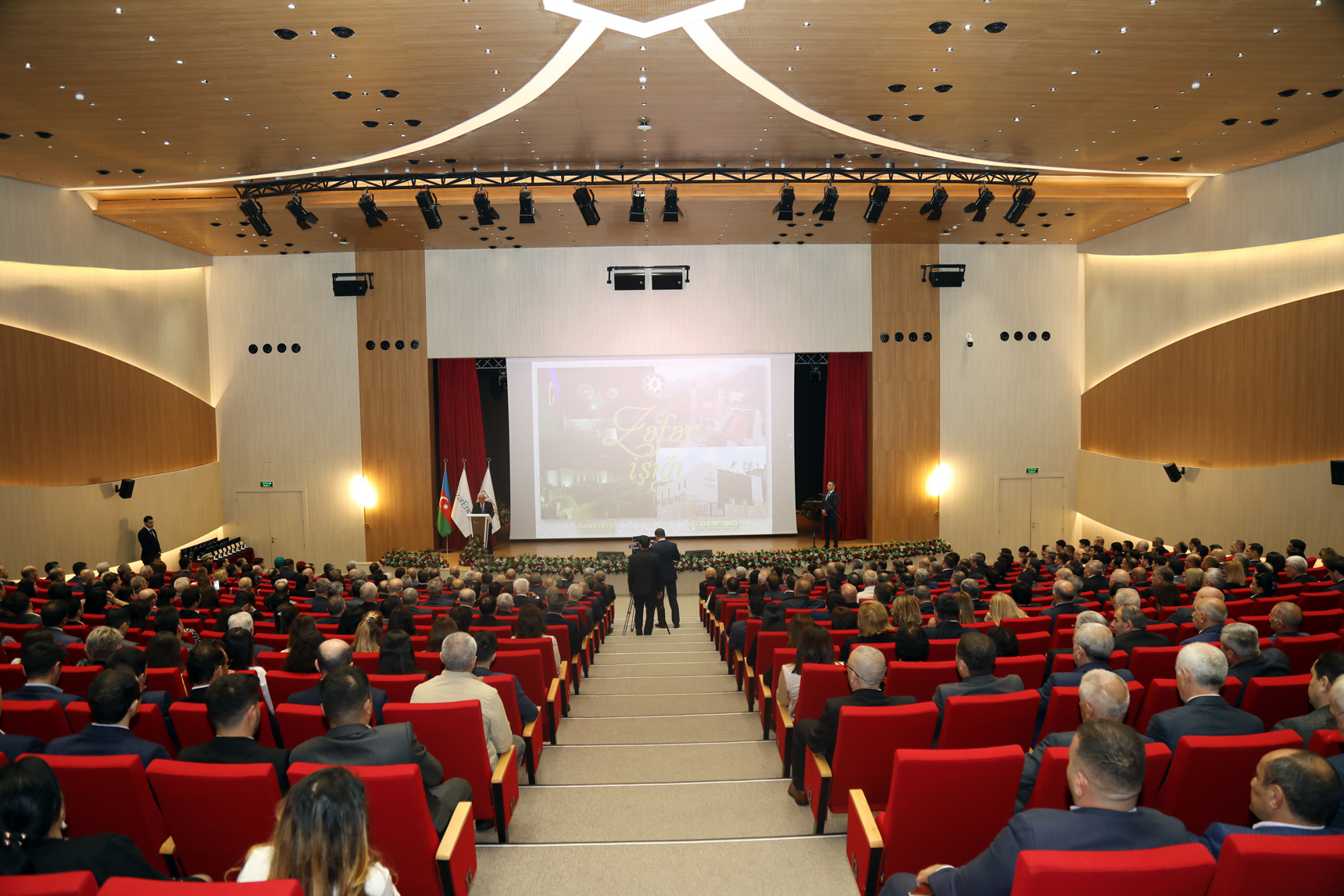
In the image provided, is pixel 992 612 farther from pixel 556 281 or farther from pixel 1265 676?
pixel 556 281

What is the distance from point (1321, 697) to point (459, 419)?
51.6 feet

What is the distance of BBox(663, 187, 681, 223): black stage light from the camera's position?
11.7 meters

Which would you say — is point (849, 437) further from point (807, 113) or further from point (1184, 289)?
point (807, 113)

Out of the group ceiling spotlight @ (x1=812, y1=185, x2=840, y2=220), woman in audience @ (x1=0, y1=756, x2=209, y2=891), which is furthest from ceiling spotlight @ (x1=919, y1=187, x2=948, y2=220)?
woman in audience @ (x1=0, y1=756, x2=209, y2=891)

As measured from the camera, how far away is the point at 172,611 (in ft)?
18.7

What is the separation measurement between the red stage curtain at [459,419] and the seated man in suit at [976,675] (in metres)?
14.3

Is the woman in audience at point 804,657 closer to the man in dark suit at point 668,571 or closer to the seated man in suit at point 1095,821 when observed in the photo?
the seated man in suit at point 1095,821

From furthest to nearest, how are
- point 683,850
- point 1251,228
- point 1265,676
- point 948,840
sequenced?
point 1251,228 → point 1265,676 → point 683,850 → point 948,840

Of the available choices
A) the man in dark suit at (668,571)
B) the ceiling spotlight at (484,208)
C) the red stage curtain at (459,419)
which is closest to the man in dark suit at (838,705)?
the man in dark suit at (668,571)

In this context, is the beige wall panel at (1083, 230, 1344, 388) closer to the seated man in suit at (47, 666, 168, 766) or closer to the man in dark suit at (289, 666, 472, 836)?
the man in dark suit at (289, 666, 472, 836)

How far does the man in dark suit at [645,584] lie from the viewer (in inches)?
389

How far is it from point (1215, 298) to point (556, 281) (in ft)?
39.5

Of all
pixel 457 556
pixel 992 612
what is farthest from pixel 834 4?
pixel 457 556

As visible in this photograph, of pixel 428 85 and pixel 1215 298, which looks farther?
pixel 1215 298
